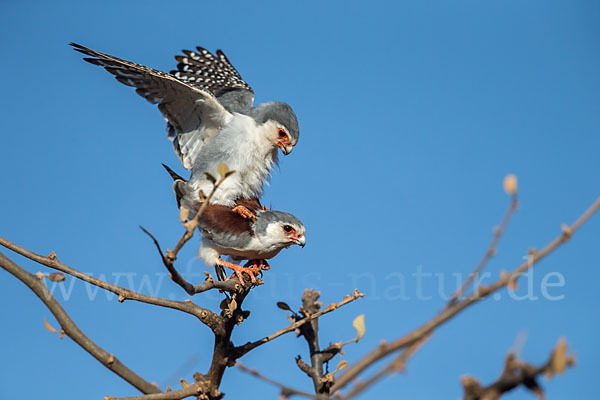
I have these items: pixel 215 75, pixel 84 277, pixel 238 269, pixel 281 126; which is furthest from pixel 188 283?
pixel 215 75

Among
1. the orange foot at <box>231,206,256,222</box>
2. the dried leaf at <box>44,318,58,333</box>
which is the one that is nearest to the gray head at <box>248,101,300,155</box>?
the orange foot at <box>231,206,256,222</box>

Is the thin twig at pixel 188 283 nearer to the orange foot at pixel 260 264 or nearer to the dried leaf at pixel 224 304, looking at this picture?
the dried leaf at pixel 224 304

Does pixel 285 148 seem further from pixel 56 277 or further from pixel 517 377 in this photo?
pixel 517 377

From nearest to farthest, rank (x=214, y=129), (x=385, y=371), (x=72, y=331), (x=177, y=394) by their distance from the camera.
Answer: (x=385, y=371) → (x=72, y=331) → (x=177, y=394) → (x=214, y=129)

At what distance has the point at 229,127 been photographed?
6355mm

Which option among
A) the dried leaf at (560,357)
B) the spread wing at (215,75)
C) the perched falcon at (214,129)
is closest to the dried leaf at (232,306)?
the perched falcon at (214,129)

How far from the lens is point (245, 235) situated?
5336mm

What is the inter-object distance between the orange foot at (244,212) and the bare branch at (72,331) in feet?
7.39

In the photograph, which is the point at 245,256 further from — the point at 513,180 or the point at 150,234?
the point at 513,180

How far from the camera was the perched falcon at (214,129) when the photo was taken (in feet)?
19.3

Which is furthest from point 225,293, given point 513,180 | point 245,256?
point 513,180

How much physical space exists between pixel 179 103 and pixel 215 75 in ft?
8.53

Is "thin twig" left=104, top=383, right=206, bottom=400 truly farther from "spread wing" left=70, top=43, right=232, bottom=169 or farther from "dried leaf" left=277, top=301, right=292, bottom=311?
"spread wing" left=70, top=43, right=232, bottom=169

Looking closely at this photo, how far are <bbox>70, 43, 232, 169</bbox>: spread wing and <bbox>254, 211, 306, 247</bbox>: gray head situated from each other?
149 cm
